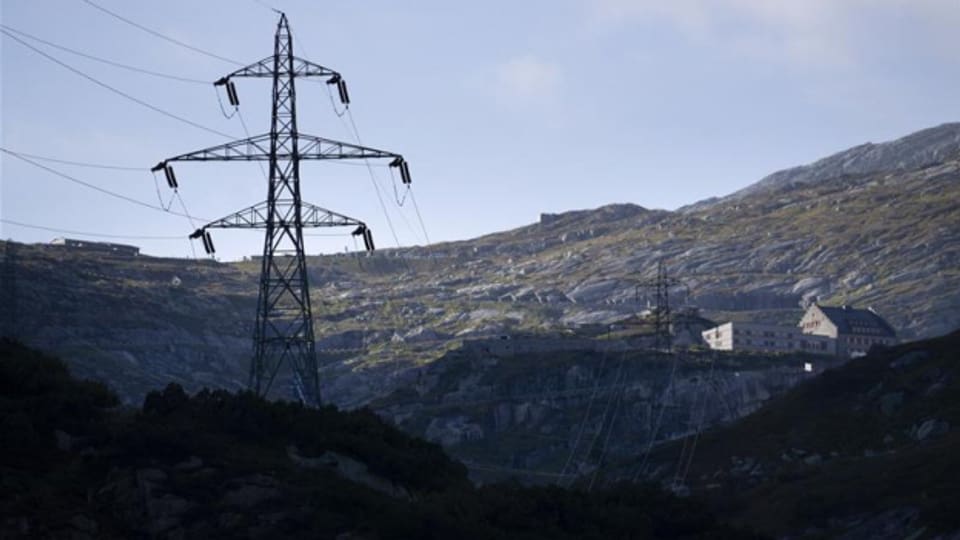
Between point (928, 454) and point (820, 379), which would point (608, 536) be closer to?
point (928, 454)

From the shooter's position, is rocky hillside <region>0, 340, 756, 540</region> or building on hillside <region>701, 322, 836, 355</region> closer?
rocky hillside <region>0, 340, 756, 540</region>

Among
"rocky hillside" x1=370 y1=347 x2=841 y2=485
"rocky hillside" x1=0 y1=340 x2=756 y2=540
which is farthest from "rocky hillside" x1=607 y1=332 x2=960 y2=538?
"rocky hillside" x1=0 y1=340 x2=756 y2=540

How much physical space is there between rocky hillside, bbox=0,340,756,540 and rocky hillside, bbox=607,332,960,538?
1926 centimetres

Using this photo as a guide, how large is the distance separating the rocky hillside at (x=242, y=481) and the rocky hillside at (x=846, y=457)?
19.3m

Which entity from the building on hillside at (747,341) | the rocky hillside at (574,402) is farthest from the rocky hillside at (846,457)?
the building on hillside at (747,341)

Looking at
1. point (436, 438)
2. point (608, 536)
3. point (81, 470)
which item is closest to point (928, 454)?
point (608, 536)

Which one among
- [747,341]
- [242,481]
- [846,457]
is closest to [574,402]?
[747,341]

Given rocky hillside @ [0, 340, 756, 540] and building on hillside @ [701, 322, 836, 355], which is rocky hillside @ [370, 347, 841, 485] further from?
rocky hillside @ [0, 340, 756, 540]

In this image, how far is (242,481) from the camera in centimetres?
5894

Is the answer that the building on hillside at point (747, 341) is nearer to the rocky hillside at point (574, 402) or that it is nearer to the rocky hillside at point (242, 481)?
the rocky hillside at point (574, 402)

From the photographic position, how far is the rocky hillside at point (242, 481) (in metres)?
55.4

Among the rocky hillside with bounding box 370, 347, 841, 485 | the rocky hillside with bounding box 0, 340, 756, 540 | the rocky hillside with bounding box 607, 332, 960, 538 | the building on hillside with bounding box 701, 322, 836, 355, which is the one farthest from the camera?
the building on hillside with bounding box 701, 322, 836, 355

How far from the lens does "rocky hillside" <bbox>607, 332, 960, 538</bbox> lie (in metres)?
85.7

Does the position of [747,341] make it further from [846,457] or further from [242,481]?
[242,481]
